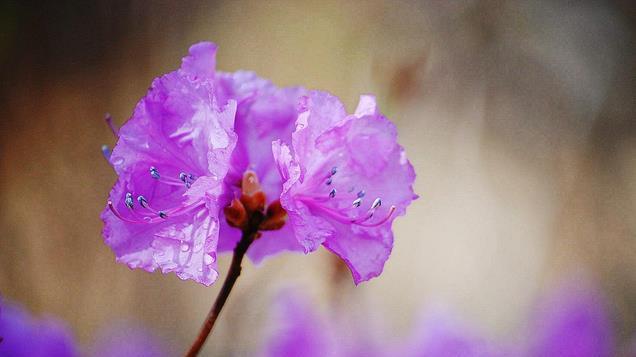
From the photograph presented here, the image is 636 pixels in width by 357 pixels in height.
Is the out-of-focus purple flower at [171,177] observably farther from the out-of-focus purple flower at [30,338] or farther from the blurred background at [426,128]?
the blurred background at [426,128]

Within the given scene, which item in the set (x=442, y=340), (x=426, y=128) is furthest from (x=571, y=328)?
(x=426, y=128)

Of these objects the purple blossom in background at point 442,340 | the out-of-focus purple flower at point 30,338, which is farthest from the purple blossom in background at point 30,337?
the purple blossom in background at point 442,340

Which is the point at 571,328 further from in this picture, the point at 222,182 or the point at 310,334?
the point at 222,182

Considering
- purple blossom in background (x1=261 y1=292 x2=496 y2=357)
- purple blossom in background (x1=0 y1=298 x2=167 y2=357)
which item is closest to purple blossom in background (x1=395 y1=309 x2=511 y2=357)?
purple blossom in background (x1=261 y1=292 x2=496 y2=357)

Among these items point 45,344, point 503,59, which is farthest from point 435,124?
point 45,344

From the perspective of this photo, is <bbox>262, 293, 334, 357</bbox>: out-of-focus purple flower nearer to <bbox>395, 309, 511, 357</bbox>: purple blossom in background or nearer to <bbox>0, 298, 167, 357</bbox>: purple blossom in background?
<bbox>395, 309, 511, 357</bbox>: purple blossom in background

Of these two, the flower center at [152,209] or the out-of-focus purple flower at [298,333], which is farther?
the out-of-focus purple flower at [298,333]
